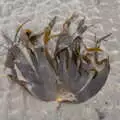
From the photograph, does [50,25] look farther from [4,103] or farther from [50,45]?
[4,103]

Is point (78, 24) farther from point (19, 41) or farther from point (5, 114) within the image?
point (5, 114)

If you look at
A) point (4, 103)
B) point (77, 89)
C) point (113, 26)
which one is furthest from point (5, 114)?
point (113, 26)

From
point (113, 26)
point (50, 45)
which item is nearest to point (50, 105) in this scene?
point (50, 45)

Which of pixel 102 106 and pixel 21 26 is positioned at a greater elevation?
pixel 21 26

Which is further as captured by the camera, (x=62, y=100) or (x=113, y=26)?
(x=113, y=26)

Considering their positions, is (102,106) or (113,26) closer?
(102,106)
